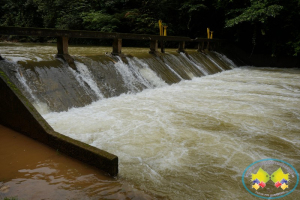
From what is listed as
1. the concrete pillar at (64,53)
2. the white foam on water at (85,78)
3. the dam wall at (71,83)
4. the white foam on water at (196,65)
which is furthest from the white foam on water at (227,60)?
the concrete pillar at (64,53)

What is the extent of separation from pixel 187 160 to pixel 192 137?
83 cm

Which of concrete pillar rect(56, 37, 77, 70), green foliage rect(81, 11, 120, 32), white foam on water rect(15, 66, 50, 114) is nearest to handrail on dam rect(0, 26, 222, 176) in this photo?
white foam on water rect(15, 66, 50, 114)

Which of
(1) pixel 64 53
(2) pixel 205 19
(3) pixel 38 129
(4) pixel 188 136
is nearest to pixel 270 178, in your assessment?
(4) pixel 188 136

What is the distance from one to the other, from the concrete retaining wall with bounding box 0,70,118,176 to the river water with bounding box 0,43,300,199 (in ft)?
1.00

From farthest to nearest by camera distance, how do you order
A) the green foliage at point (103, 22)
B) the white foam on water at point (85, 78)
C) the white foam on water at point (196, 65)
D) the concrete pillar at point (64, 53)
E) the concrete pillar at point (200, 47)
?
1. the green foliage at point (103, 22)
2. the concrete pillar at point (200, 47)
3. the white foam on water at point (196, 65)
4. the concrete pillar at point (64, 53)
5. the white foam on water at point (85, 78)

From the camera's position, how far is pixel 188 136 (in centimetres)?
412

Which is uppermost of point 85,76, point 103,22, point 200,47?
point 103,22

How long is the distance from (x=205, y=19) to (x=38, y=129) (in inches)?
741

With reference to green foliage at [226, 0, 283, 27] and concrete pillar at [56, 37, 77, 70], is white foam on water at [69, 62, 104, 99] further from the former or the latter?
green foliage at [226, 0, 283, 27]

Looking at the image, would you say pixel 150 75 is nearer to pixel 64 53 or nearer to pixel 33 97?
pixel 64 53

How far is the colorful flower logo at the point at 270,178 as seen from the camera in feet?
8.84

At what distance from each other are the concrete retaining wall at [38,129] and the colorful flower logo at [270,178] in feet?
5.41

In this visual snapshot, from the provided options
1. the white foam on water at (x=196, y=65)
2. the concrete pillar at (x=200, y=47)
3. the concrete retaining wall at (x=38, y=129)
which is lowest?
the concrete retaining wall at (x=38, y=129)

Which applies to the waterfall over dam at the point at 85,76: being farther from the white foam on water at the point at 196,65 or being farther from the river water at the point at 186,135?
the white foam on water at the point at 196,65
